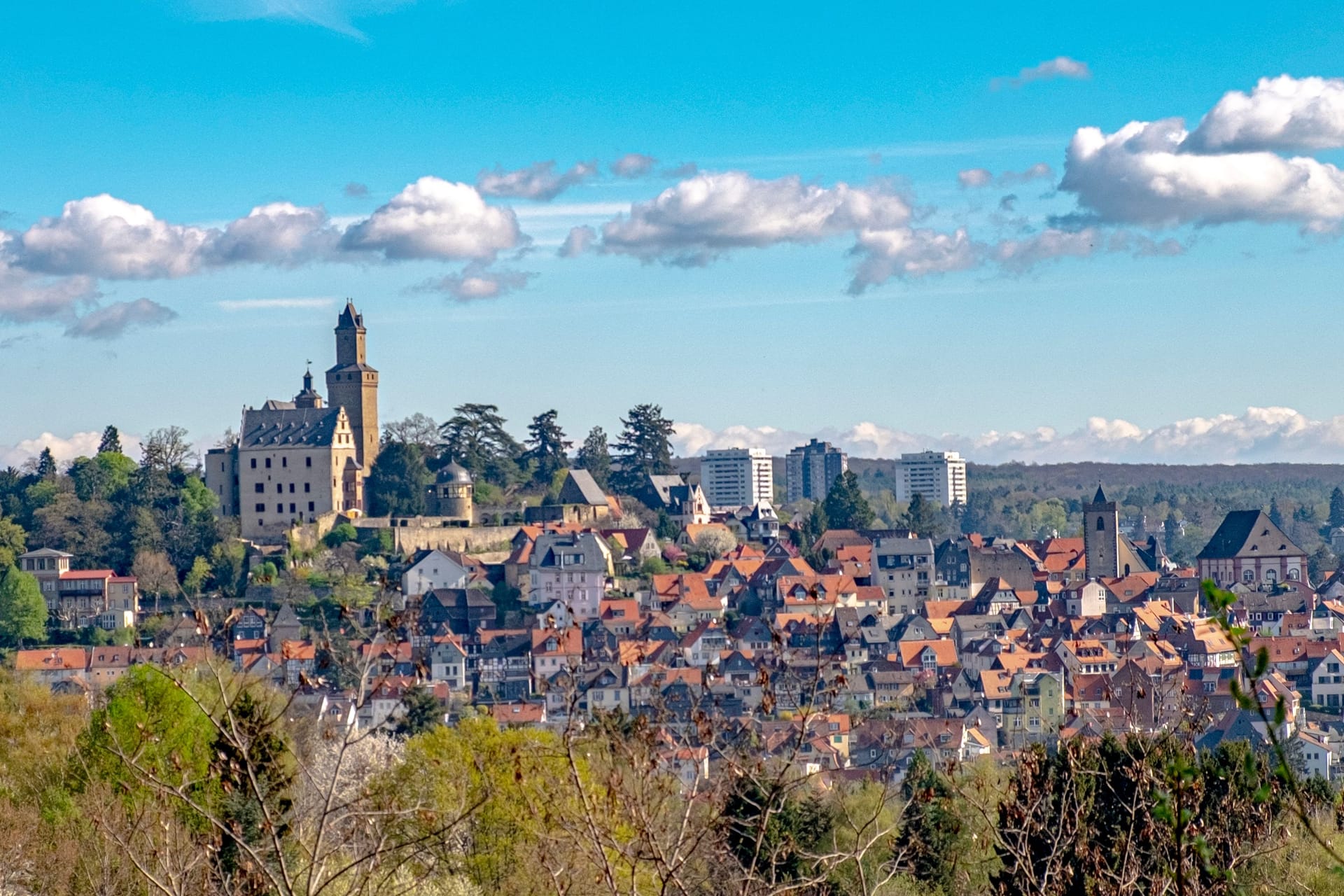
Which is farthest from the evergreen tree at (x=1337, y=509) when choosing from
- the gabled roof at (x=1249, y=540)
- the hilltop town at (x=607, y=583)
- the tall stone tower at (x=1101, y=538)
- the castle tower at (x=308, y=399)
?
the castle tower at (x=308, y=399)

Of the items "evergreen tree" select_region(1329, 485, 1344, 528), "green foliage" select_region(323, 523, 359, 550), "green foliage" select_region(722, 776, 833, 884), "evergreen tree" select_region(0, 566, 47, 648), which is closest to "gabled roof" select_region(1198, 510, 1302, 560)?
"green foliage" select_region(323, 523, 359, 550)

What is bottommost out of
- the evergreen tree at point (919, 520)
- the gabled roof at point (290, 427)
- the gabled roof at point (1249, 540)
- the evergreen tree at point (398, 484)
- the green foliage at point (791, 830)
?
the green foliage at point (791, 830)

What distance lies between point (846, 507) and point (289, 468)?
22588 mm

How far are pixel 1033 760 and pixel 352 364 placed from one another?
57190 mm

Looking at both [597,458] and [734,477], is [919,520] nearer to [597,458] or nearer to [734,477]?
[597,458]

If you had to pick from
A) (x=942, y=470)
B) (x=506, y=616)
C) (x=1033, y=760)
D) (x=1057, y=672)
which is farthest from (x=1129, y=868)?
(x=942, y=470)

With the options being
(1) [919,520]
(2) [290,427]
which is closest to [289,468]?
(2) [290,427]

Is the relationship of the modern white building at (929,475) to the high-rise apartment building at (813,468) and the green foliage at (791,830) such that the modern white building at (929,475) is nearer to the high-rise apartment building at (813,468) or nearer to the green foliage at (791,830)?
the high-rise apartment building at (813,468)

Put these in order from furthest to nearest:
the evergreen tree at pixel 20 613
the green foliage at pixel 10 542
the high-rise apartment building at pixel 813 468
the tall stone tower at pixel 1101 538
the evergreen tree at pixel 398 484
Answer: the high-rise apartment building at pixel 813 468
the tall stone tower at pixel 1101 538
the evergreen tree at pixel 398 484
the green foliage at pixel 10 542
the evergreen tree at pixel 20 613

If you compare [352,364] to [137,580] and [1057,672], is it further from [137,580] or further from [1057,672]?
[1057,672]

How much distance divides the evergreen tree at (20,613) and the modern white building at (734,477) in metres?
71.5

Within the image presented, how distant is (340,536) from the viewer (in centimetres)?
5809

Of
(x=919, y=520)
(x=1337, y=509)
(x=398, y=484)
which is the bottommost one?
(x=1337, y=509)

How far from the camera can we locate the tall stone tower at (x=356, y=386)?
63500 millimetres
